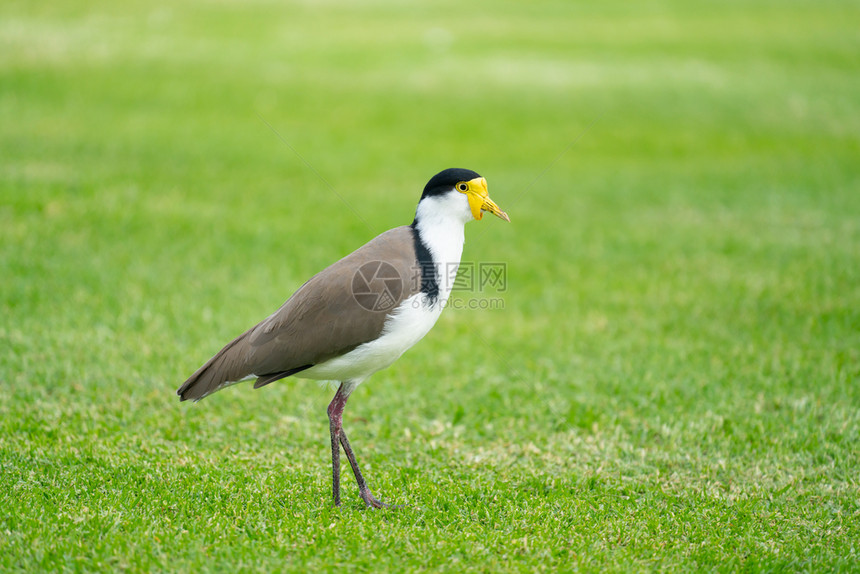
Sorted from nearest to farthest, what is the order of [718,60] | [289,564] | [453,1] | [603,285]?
1. [289,564]
2. [603,285]
3. [718,60]
4. [453,1]

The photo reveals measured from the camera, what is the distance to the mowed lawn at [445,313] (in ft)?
15.9

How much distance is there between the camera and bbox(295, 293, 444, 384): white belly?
4.80 metres

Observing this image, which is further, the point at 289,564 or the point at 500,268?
the point at 500,268

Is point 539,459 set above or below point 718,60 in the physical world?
below

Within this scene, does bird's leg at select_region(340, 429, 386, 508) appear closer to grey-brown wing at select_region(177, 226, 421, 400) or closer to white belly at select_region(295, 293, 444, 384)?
white belly at select_region(295, 293, 444, 384)

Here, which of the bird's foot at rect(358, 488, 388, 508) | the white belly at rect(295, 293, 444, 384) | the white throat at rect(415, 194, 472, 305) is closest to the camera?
the white belly at rect(295, 293, 444, 384)

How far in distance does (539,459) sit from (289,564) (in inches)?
86.8

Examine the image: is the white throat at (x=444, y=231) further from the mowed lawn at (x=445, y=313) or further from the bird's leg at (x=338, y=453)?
the mowed lawn at (x=445, y=313)

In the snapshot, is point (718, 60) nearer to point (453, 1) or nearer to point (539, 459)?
point (453, 1)

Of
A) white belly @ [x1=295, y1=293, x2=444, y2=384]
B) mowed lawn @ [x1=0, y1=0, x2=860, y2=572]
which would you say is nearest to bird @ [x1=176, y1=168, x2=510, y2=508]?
white belly @ [x1=295, y1=293, x2=444, y2=384]

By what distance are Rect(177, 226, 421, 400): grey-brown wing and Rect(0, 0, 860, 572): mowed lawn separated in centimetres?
80

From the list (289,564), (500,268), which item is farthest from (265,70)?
(289,564)

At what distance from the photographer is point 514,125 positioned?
17078 millimetres

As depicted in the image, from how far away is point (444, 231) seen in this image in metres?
4.94
